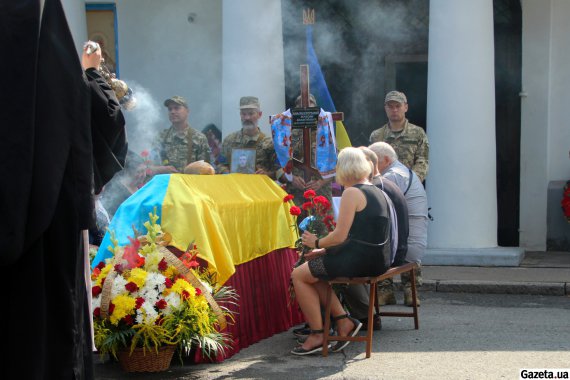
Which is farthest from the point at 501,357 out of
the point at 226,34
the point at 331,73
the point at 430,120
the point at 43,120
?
the point at 331,73

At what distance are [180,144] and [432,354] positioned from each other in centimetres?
420

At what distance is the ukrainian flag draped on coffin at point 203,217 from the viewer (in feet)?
19.2

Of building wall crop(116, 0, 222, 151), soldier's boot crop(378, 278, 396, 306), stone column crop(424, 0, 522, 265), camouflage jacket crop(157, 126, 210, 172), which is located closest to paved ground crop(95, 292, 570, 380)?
soldier's boot crop(378, 278, 396, 306)

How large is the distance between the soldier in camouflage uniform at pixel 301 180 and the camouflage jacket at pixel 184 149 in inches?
44.5

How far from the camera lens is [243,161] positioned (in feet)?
28.7

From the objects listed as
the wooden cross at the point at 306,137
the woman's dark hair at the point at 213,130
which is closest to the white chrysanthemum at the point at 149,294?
the wooden cross at the point at 306,137

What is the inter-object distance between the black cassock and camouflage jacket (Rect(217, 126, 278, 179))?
17.5ft

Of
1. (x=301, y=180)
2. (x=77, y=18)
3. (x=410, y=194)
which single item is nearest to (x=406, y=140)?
(x=301, y=180)

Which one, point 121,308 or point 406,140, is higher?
point 406,140

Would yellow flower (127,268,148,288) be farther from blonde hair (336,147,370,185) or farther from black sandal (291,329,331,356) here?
blonde hair (336,147,370,185)

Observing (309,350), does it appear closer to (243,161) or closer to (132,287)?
(132,287)

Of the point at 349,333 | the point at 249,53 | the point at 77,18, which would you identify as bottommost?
the point at 349,333

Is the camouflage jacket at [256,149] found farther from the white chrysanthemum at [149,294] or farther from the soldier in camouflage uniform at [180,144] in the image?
the white chrysanthemum at [149,294]

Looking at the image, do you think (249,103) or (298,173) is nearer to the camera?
(298,173)
